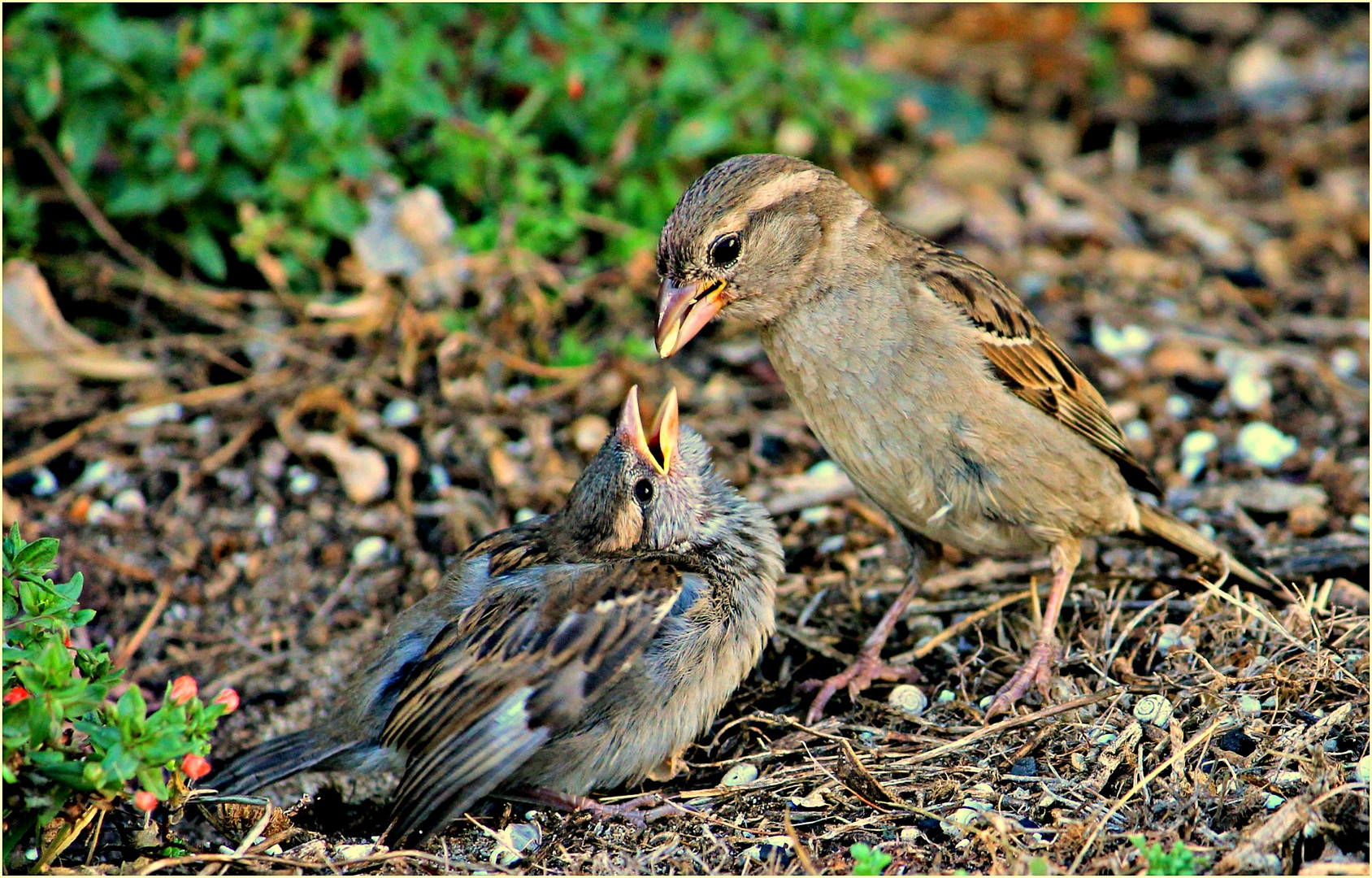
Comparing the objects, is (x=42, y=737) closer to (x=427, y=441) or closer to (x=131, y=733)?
(x=131, y=733)

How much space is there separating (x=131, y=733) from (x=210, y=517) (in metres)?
2.33

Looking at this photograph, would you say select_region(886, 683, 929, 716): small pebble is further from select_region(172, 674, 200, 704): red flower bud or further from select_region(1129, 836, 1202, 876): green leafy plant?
select_region(172, 674, 200, 704): red flower bud

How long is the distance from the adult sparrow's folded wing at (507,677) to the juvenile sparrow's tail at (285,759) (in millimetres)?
152

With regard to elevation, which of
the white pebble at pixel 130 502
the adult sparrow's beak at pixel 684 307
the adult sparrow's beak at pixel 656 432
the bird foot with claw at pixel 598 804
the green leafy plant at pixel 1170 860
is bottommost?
the bird foot with claw at pixel 598 804

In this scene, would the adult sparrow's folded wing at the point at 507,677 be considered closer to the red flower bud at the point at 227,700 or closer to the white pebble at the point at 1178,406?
the red flower bud at the point at 227,700

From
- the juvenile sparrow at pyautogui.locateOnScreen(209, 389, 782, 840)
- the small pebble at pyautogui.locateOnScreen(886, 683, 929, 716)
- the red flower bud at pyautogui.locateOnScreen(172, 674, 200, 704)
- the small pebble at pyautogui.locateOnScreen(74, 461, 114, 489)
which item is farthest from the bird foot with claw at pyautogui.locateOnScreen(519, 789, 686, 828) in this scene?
the small pebble at pyautogui.locateOnScreen(74, 461, 114, 489)

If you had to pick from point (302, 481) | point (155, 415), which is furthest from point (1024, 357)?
point (155, 415)

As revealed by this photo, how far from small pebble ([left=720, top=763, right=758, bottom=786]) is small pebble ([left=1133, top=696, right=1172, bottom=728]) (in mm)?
1052

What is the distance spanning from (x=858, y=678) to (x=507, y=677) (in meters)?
1.17

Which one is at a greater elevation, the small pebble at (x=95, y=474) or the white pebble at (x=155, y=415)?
the white pebble at (x=155, y=415)

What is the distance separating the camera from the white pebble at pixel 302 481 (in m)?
5.20

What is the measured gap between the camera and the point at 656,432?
415cm

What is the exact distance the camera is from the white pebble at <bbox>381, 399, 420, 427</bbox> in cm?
543

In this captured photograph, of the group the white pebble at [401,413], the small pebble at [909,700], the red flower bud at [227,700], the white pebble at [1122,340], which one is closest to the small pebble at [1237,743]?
the small pebble at [909,700]
